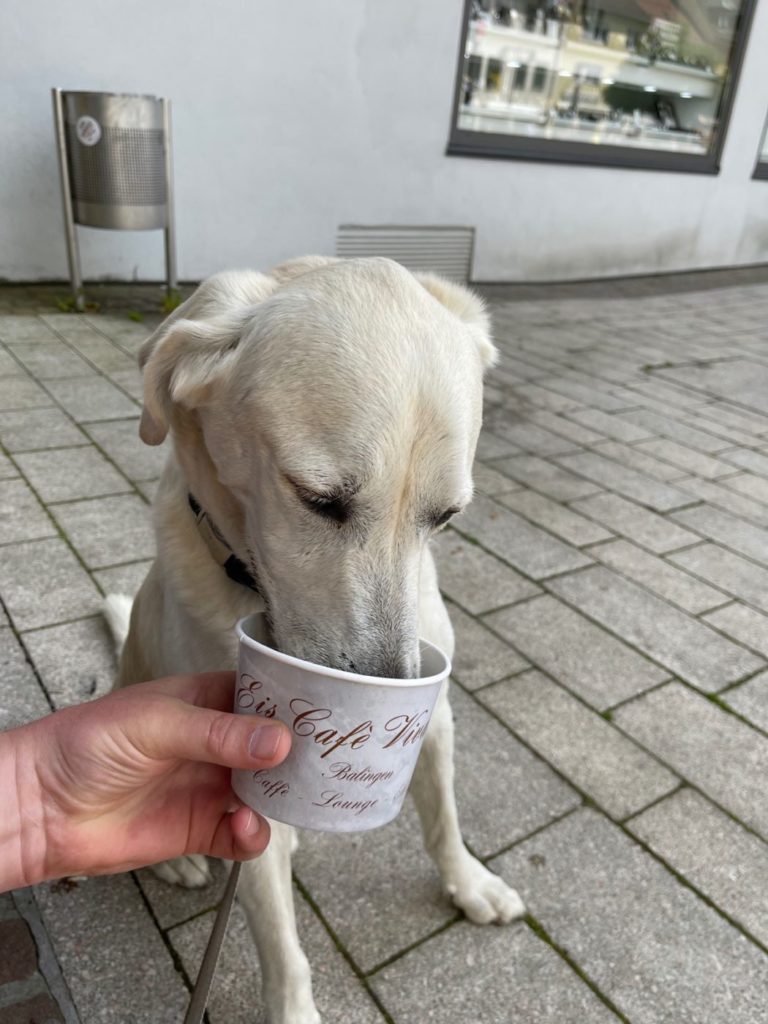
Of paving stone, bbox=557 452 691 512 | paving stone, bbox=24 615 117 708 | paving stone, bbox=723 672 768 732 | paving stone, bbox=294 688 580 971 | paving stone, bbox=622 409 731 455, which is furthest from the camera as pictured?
paving stone, bbox=622 409 731 455

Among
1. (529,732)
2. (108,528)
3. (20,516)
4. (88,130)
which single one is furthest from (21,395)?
(529,732)

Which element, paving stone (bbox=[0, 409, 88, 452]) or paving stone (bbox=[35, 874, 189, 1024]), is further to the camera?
paving stone (bbox=[0, 409, 88, 452])

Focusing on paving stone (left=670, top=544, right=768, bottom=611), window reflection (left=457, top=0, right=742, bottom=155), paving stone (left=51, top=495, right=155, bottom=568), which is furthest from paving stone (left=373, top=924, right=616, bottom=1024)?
window reflection (left=457, top=0, right=742, bottom=155)

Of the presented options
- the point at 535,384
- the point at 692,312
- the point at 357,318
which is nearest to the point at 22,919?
the point at 357,318

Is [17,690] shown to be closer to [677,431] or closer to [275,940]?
[275,940]

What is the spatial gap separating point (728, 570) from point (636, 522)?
1.81 ft

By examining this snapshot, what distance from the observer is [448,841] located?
6.84ft

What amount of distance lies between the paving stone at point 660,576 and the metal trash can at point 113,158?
4.45 m

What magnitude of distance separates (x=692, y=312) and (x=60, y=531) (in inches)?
312

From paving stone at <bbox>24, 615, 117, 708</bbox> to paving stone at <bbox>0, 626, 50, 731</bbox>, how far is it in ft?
0.11

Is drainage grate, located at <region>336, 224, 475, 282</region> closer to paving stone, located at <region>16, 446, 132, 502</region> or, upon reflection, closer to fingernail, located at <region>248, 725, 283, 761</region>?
paving stone, located at <region>16, 446, 132, 502</region>

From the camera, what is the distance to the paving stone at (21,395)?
4.72 meters

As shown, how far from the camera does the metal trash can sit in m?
5.84

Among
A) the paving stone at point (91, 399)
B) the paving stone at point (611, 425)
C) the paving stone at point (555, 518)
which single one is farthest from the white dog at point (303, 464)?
the paving stone at point (611, 425)
